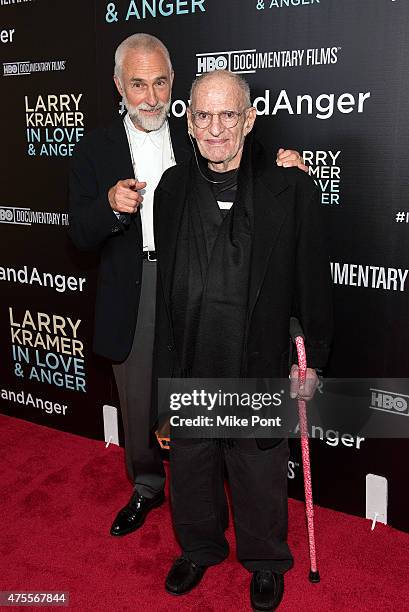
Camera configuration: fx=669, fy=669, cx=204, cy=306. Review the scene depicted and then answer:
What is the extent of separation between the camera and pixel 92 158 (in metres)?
2.91

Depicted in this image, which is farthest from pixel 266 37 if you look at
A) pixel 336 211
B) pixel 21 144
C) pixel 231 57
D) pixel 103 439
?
pixel 103 439

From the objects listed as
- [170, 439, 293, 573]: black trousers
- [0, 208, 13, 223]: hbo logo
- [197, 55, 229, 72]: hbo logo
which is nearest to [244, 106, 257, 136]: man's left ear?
[197, 55, 229, 72]: hbo logo

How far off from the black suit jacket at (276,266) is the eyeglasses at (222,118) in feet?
0.58

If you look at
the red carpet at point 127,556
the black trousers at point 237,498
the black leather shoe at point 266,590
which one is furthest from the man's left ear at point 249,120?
the red carpet at point 127,556

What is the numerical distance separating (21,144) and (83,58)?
70cm

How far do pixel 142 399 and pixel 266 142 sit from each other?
138 cm

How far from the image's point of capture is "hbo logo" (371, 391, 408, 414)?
3.14 metres

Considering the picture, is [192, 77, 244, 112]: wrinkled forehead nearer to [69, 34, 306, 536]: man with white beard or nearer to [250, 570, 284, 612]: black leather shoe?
[69, 34, 306, 536]: man with white beard

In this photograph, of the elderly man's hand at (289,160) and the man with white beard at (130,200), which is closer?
the elderly man's hand at (289,160)

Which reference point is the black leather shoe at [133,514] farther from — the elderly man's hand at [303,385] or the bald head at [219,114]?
the bald head at [219,114]

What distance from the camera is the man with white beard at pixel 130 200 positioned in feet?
8.99

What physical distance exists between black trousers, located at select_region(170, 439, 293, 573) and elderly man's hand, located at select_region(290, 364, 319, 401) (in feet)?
0.70

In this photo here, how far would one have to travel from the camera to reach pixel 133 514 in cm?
335

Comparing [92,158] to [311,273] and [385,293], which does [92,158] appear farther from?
[385,293]
